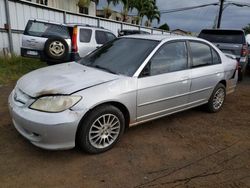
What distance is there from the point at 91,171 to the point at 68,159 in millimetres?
416

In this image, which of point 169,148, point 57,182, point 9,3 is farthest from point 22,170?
point 9,3

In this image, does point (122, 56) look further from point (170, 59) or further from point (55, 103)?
A: point (55, 103)

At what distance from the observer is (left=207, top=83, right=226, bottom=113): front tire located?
4883 millimetres

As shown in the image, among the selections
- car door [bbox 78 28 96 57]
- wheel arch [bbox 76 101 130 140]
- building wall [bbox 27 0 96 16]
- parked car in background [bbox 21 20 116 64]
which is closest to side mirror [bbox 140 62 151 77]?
wheel arch [bbox 76 101 130 140]

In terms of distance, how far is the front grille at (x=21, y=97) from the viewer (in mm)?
2992

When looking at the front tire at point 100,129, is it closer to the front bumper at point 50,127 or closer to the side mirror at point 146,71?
the front bumper at point 50,127

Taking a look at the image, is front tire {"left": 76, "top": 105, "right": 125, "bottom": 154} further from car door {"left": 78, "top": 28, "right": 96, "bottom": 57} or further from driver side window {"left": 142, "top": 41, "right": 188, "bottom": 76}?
car door {"left": 78, "top": 28, "right": 96, "bottom": 57}

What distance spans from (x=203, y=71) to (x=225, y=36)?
5067 millimetres

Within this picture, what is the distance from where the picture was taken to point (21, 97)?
10.1ft

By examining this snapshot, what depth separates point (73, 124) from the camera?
283 cm

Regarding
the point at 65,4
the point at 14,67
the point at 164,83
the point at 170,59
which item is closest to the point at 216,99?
the point at 170,59

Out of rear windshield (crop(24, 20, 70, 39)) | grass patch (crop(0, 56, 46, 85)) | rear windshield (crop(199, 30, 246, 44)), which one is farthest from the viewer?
rear windshield (crop(199, 30, 246, 44))

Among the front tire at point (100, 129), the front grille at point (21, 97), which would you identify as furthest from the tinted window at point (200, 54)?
the front grille at point (21, 97)

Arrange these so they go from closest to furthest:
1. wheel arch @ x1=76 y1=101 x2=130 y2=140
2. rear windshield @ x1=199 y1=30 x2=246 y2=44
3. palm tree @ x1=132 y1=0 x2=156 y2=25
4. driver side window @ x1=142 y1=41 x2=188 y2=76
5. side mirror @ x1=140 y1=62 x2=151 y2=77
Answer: wheel arch @ x1=76 y1=101 x2=130 y2=140
side mirror @ x1=140 y1=62 x2=151 y2=77
driver side window @ x1=142 y1=41 x2=188 y2=76
rear windshield @ x1=199 y1=30 x2=246 y2=44
palm tree @ x1=132 y1=0 x2=156 y2=25
